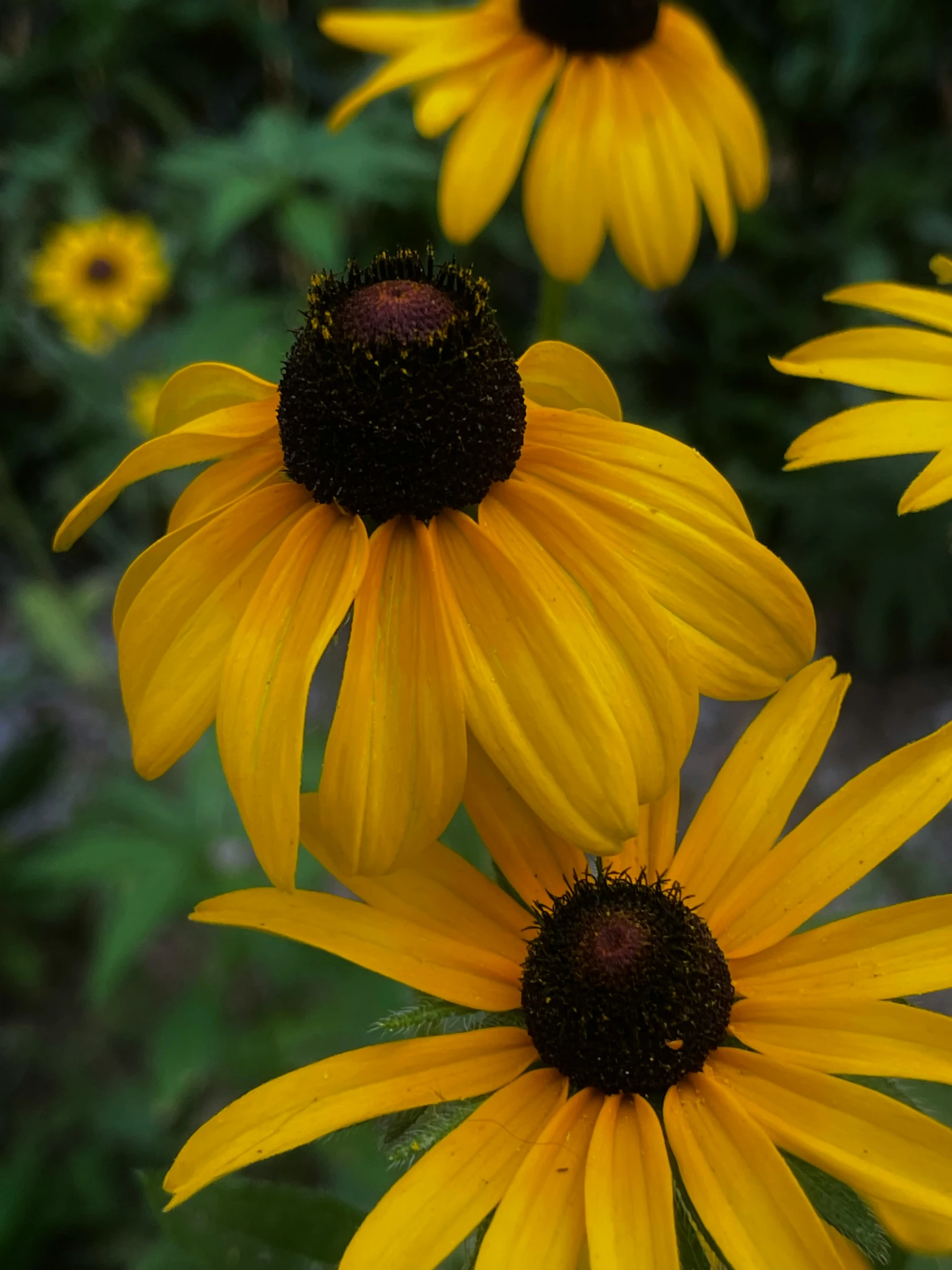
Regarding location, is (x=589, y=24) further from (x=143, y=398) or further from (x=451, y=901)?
(x=143, y=398)

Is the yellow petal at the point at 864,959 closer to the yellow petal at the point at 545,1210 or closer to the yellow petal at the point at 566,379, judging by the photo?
the yellow petal at the point at 545,1210

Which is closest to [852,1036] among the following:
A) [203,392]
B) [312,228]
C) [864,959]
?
[864,959]

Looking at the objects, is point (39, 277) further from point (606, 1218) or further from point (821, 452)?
point (606, 1218)

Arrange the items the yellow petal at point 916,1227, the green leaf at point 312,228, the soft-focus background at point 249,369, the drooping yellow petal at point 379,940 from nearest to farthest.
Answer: the yellow petal at point 916,1227
the drooping yellow petal at point 379,940
the soft-focus background at point 249,369
the green leaf at point 312,228

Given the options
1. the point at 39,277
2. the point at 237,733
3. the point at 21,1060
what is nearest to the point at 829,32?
the point at 39,277

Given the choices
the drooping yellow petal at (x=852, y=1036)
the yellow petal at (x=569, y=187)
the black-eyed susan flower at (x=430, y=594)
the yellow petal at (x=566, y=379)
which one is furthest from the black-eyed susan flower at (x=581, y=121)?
the drooping yellow petal at (x=852, y=1036)

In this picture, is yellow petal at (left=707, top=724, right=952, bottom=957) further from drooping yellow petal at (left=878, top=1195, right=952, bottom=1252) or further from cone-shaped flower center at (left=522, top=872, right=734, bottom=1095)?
drooping yellow petal at (left=878, top=1195, right=952, bottom=1252)
